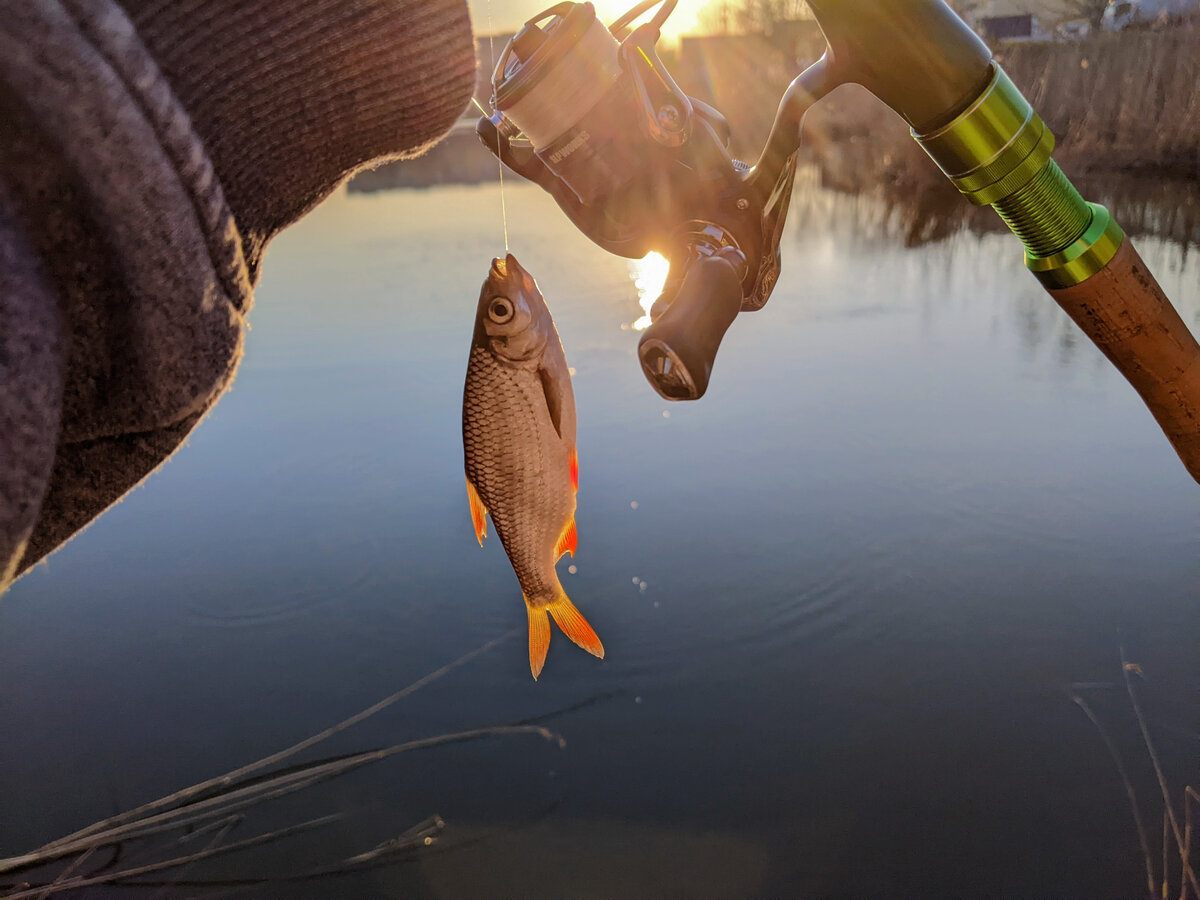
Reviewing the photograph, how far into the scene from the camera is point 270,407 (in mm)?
8695

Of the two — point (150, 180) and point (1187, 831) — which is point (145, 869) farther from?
point (1187, 831)

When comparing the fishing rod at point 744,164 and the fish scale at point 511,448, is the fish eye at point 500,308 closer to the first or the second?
the fish scale at point 511,448

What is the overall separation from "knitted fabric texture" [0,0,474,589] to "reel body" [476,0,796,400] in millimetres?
300

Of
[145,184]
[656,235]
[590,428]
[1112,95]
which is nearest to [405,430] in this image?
[590,428]

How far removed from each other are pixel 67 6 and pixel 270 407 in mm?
8732

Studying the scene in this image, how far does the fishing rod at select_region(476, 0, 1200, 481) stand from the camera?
40.6 inches

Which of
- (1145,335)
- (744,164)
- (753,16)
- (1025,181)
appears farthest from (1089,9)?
(744,164)

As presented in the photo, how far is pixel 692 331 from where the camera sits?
0.88 m

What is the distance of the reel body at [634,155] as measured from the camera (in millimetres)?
1034

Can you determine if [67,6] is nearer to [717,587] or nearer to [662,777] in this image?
[662,777]

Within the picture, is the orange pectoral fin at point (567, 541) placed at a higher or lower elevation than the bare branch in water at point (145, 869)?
higher

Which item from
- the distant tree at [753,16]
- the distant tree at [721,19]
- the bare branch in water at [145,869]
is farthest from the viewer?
the distant tree at [753,16]

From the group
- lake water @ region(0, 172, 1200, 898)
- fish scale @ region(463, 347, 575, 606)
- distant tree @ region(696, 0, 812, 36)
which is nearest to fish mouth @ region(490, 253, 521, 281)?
fish scale @ region(463, 347, 575, 606)

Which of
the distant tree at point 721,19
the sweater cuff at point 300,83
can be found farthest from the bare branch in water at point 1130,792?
the distant tree at point 721,19
